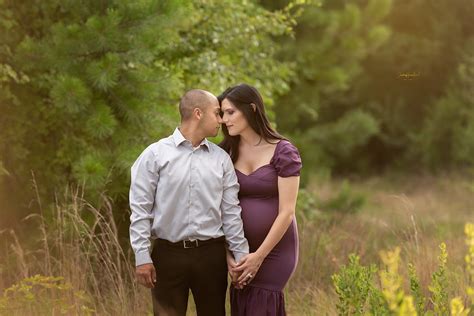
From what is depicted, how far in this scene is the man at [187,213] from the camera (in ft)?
13.3

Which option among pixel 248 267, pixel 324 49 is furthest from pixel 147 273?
pixel 324 49

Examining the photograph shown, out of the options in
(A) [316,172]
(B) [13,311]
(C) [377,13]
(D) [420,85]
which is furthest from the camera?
(D) [420,85]

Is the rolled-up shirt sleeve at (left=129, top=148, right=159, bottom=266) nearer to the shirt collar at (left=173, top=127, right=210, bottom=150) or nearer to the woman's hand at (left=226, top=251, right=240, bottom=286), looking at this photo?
the shirt collar at (left=173, top=127, right=210, bottom=150)

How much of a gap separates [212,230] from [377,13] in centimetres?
1386

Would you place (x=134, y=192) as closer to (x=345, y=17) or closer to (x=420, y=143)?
(x=345, y=17)

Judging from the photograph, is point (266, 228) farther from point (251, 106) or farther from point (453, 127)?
point (453, 127)

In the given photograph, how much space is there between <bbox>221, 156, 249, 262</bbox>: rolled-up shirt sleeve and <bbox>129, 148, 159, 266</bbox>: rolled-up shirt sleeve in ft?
1.25

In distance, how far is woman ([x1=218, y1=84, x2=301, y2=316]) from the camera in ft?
13.7

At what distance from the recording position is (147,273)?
4.04 metres

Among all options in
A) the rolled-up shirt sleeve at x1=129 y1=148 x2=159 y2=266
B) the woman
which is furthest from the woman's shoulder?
the rolled-up shirt sleeve at x1=129 y1=148 x2=159 y2=266

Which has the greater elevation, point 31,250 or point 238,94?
point 238,94

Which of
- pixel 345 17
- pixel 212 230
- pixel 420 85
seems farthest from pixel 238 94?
pixel 420 85

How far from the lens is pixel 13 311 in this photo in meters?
5.06

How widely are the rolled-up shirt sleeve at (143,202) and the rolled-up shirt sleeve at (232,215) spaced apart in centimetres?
38
